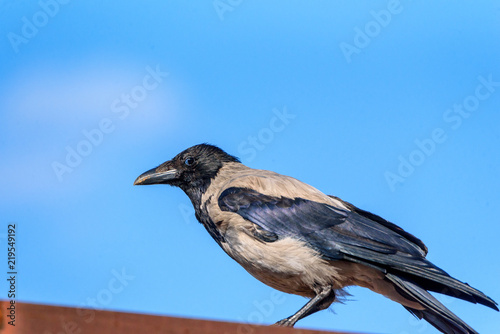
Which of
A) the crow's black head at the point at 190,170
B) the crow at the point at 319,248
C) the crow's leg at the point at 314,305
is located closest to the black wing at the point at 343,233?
the crow at the point at 319,248

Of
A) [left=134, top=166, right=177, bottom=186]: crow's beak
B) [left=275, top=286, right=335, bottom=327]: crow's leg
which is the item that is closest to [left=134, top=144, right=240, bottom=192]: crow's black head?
[left=134, top=166, right=177, bottom=186]: crow's beak

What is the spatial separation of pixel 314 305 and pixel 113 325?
8.37 ft

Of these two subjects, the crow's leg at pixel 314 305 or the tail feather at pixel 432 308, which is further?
the crow's leg at pixel 314 305

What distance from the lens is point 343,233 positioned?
4.58m

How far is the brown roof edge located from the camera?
7.15 feet

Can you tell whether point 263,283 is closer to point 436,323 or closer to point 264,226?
point 264,226

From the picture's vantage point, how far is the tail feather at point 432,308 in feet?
14.1

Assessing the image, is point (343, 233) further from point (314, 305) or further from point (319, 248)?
point (314, 305)

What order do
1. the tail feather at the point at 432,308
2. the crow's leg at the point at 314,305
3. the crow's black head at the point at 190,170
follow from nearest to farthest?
the tail feather at the point at 432,308 → the crow's leg at the point at 314,305 → the crow's black head at the point at 190,170

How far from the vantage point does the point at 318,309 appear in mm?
4625

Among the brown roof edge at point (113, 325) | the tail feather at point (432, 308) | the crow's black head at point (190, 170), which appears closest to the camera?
the brown roof edge at point (113, 325)

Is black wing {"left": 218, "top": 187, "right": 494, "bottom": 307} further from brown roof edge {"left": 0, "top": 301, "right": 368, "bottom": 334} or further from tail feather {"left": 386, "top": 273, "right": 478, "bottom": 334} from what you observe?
brown roof edge {"left": 0, "top": 301, "right": 368, "bottom": 334}

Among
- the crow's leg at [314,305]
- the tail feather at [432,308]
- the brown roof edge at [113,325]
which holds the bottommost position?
the brown roof edge at [113,325]

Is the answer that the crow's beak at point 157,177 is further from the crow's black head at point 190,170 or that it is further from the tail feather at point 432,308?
the tail feather at point 432,308
